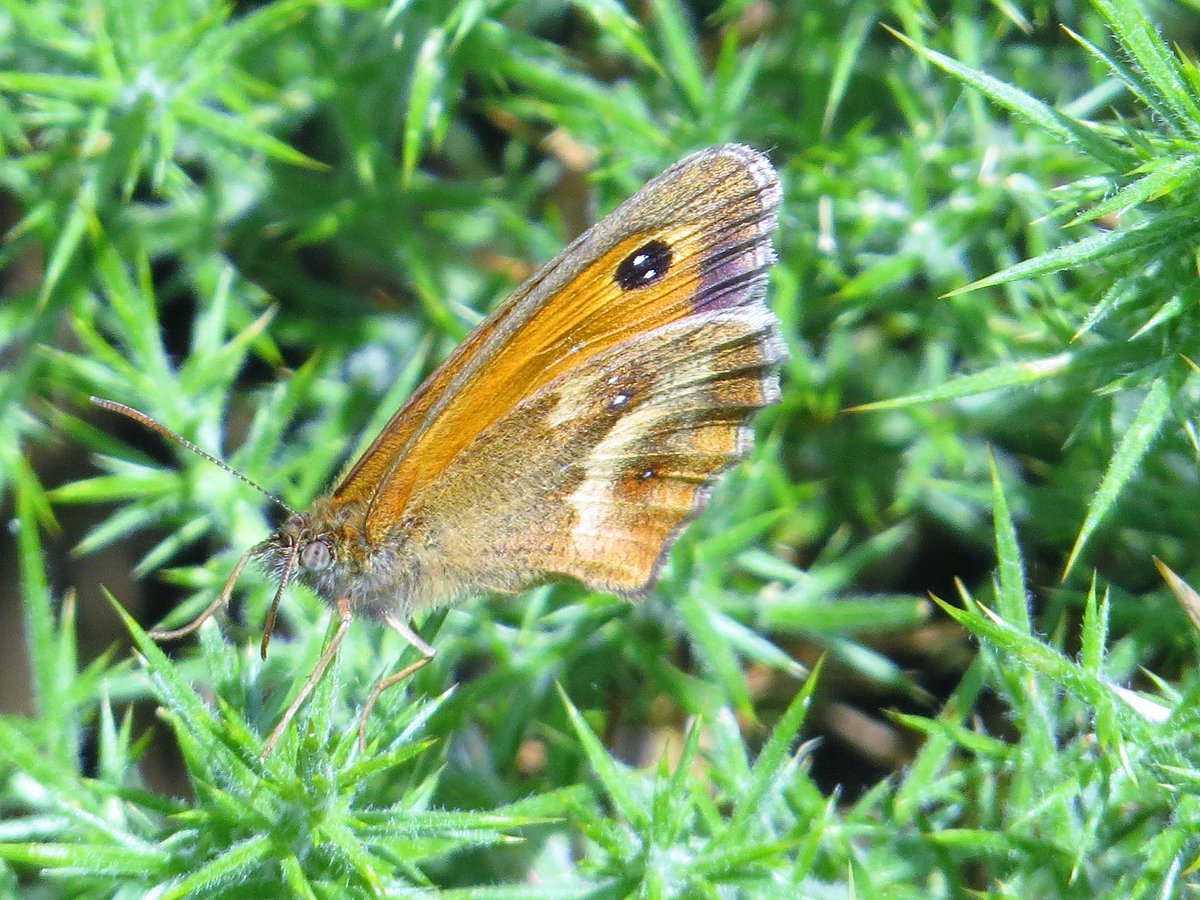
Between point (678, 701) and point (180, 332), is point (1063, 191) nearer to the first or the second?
point (678, 701)

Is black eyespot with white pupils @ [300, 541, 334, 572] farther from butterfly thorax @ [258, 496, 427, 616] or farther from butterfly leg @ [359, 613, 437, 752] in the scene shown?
butterfly leg @ [359, 613, 437, 752]

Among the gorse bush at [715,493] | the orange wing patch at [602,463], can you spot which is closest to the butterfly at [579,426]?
the orange wing patch at [602,463]

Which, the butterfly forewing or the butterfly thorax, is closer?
the butterfly forewing

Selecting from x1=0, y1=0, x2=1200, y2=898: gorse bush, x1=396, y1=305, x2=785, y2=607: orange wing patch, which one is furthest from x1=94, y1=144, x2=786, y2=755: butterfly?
x1=0, y1=0, x2=1200, y2=898: gorse bush

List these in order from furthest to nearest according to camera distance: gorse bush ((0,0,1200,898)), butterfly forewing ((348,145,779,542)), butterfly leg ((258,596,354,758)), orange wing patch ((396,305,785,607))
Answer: orange wing patch ((396,305,785,607))
butterfly forewing ((348,145,779,542))
gorse bush ((0,0,1200,898))
butterfly leg ((258,596,354,758))

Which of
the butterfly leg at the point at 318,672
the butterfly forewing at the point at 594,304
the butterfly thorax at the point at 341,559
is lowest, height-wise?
the butterfly leg at the point at 318,672

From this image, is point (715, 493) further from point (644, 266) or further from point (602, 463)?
point (644, 266)

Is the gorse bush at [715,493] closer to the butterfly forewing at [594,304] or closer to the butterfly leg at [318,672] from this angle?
the butterfly leg at [318,672]
